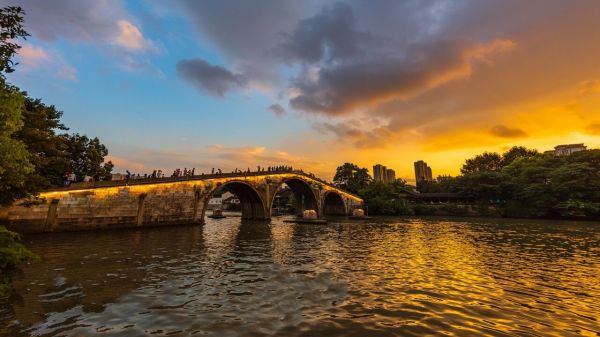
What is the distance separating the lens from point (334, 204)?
8125 centimetres

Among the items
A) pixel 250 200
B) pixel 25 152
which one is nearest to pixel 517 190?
pixel 250 200

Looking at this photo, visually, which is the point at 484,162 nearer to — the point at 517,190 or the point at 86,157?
the point at 517,190

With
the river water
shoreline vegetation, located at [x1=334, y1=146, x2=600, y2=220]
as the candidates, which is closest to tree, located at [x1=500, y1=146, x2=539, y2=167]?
shoreline vegetation, located at [x1=334, y1=146, x2=600, y2=220]

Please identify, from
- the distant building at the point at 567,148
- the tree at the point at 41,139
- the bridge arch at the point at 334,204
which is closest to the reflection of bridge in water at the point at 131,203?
the tree at the point at 41,139

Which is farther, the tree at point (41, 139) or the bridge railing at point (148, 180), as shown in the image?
the bridge railing at point (148, 180)

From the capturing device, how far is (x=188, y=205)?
39938 millimetres

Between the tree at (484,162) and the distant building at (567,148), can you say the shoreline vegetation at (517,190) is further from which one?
the distant building at (567,148)

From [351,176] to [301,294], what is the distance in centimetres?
9118

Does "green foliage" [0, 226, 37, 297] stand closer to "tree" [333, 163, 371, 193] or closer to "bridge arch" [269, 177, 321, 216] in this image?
"bridge arch" [269, 177, 321, 216]

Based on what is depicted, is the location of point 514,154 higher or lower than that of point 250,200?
higher

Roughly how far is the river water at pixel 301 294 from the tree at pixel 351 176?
78868 mm

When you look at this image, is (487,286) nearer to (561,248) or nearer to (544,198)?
(561,248)

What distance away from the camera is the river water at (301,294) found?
7809mm

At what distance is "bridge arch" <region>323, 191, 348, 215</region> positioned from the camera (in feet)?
251
